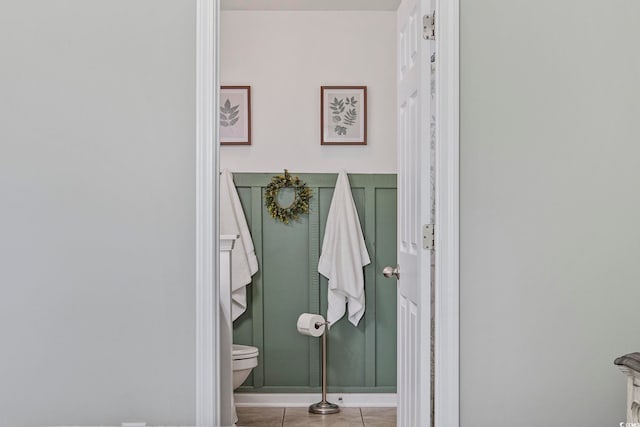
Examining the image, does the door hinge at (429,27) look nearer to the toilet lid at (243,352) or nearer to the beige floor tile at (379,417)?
the toilet lid at (243,352)

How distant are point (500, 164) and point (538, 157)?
0.13 metres

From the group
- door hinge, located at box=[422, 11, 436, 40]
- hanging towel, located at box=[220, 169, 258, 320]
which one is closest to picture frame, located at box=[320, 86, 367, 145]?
hanging towel, located at box=[220, 169, 258, 320]

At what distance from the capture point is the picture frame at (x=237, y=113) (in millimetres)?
4961

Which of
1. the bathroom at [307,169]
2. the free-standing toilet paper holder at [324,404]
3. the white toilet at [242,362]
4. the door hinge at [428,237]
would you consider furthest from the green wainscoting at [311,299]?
the door hinge at [428,237]

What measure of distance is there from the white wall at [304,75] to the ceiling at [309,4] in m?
0.06

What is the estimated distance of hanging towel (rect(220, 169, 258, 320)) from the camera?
479cm

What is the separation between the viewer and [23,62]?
8.55ft

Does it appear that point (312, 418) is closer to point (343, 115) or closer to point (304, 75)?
point (343, 115)

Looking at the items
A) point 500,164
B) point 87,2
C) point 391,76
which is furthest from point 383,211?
point 87,2

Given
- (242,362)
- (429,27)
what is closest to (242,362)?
(242,362)

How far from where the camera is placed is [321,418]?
4.72 m

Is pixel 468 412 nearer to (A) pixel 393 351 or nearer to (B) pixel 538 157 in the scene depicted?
(B) pixel 538 157

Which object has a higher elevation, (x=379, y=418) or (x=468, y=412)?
(x=468, y=412)

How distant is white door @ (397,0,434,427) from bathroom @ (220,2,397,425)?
5.25 ft
